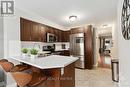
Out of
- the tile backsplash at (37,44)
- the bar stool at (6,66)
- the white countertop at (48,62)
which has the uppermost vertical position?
the tile backsplash at (37,44)

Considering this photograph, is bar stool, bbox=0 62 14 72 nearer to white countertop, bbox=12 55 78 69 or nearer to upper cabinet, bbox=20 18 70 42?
white countertop, bbox=12 55 78 69

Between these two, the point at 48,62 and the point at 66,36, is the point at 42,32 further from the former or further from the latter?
the point at 48,62

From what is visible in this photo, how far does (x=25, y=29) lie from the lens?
413 cm

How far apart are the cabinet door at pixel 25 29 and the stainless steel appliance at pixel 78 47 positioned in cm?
266

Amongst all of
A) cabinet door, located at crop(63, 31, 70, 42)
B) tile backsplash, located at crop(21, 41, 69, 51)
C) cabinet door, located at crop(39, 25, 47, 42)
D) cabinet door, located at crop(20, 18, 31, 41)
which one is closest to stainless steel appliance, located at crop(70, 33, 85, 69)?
cabinet door, located at crop(63, 31, 70, 42)

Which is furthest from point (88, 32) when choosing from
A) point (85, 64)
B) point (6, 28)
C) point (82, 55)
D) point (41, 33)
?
point (6, 28)

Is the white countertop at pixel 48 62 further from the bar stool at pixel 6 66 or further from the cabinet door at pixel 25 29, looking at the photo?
the cabinet door at pixel 25 29

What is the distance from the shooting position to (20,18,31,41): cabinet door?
3951 millimetres

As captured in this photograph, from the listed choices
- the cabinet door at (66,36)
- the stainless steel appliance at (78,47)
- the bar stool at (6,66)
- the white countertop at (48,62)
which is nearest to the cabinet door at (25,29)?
the bar stool at (6,66)

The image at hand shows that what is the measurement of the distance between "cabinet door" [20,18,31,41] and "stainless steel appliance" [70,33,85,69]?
2.66 m

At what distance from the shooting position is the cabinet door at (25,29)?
3951 mm

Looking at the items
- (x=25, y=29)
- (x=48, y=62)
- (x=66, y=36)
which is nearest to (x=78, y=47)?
(x=66, y=36)

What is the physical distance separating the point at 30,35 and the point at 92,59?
11.2ft

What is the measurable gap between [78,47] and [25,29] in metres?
2.99
